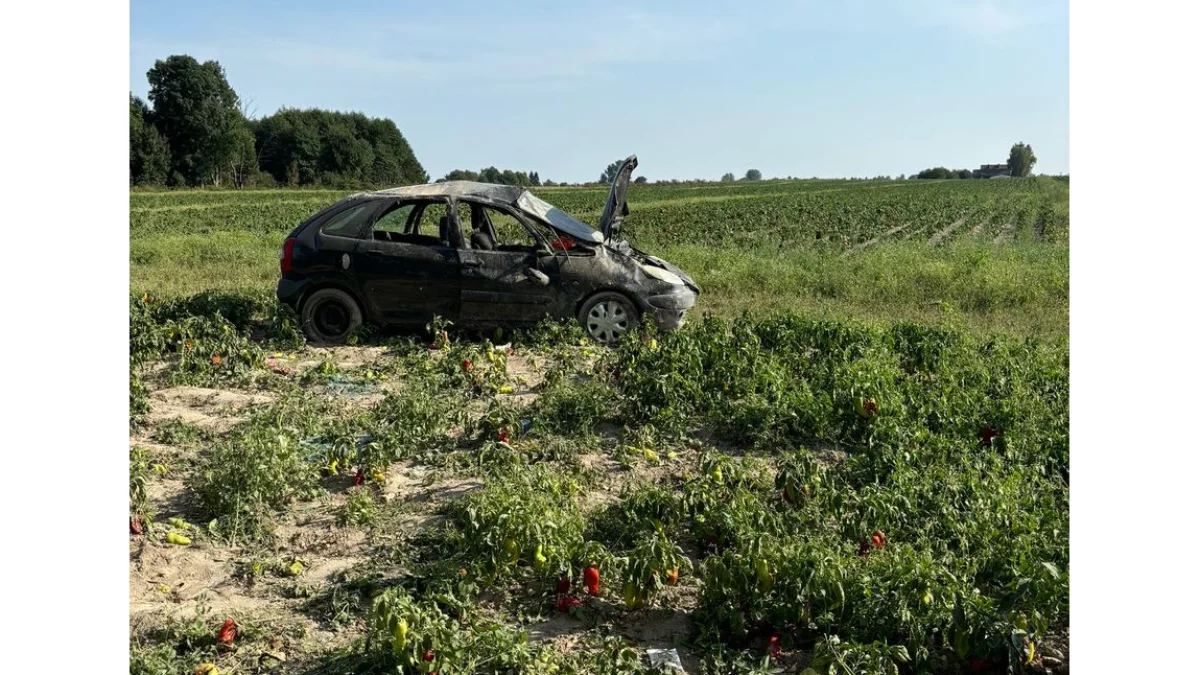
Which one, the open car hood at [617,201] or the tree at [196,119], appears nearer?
the open car hood at [617,201]

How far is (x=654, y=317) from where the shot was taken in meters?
10.1

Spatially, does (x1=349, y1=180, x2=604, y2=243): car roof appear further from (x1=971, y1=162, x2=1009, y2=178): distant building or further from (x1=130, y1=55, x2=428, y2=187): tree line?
(x1=971, y1=162, x2=1009, y2=178): distant building

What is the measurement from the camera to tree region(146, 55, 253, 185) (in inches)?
2776

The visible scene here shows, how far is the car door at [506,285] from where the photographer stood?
32.8 feet

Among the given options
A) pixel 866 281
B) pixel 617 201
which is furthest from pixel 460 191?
pixel 866 281

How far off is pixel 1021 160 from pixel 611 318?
116532 mm

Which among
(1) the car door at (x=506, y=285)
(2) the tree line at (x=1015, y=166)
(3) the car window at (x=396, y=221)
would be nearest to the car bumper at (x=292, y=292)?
(3) the car window at (x=396, y=221)

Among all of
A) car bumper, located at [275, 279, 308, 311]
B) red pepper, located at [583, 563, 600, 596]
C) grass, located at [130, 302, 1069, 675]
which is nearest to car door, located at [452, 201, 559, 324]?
grass, located at [130, 302, 1069, 675]

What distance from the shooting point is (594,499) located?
20.0ft

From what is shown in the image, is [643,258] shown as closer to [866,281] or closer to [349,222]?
[349,222]

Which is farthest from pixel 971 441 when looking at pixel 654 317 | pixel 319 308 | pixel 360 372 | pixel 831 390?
pixel 319 308

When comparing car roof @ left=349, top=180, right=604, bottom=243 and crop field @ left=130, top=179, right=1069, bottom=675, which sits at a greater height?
car roof @ left=349, top=180, right=604, bottom=243

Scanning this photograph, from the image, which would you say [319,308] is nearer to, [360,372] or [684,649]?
[360,372]

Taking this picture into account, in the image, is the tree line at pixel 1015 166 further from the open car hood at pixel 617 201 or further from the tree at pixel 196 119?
the open car hood at pixel 617 201
